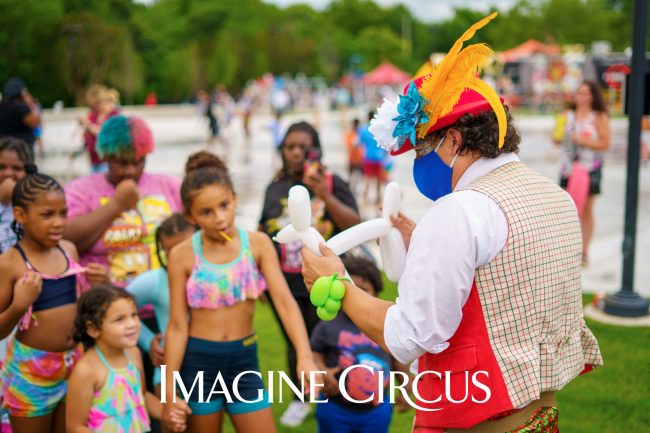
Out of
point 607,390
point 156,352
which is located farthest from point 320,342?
point 607,390

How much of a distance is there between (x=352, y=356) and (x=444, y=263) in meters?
1.68

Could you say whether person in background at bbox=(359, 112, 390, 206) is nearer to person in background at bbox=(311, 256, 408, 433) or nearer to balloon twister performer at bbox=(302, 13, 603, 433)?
person in background at bbox=(311, 256, 408, 433)

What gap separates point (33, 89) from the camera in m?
41.1

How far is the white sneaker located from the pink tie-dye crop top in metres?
1.56

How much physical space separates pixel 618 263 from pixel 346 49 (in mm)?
76677

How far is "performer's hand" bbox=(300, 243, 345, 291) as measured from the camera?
2.34m

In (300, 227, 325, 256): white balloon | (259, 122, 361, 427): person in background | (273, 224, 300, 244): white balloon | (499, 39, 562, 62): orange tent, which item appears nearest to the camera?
(300, 227, 325, 256): white balloon

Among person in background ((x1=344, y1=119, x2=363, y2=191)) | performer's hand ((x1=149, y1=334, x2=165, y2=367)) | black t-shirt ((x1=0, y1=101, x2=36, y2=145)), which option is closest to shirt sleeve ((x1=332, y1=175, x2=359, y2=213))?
performer's hand ((x1=149, y1=334, x2=165, y2=367))

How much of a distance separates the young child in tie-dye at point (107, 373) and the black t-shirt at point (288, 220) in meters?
1.21

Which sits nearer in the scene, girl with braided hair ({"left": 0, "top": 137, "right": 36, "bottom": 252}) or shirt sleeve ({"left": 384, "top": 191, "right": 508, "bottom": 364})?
shirt sleeve ({"left": 384, "top": 191, "right": 508, "bottom": 364})

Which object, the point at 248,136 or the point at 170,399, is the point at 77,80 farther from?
the point at 170,399

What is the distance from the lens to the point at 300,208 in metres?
2.49

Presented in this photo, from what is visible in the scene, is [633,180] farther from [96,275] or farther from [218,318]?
[96,275]

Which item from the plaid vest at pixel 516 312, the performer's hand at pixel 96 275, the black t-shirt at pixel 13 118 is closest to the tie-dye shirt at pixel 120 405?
the performer's hand at pixel 96 275
